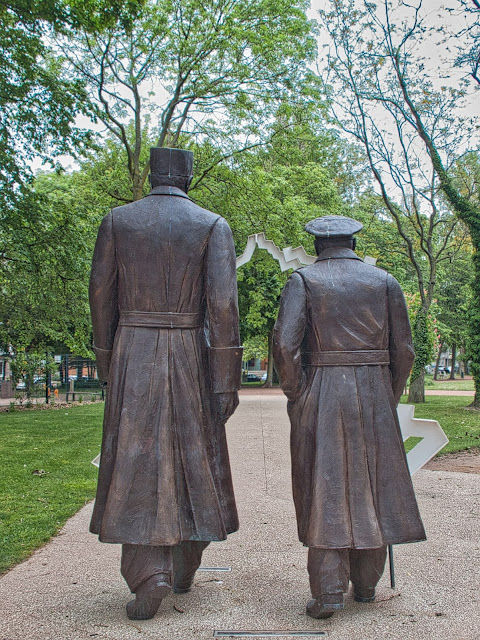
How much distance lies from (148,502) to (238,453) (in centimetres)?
794

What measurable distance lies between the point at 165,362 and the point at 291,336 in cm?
76

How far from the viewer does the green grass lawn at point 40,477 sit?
6.49 m

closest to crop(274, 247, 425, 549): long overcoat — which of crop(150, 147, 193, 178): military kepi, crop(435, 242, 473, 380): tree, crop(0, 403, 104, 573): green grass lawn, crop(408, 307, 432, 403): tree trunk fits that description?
crop(150, 147, 193, 178): military kepi

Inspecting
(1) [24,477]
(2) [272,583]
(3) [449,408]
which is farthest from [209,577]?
(3) [449,408]

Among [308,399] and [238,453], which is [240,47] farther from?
[308,399]

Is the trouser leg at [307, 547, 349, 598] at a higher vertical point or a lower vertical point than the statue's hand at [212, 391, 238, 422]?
lower

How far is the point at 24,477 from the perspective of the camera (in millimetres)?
9586

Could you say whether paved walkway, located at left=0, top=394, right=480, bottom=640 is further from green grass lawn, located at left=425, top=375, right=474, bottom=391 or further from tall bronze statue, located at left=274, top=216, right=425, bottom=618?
green grass lawn, located at left=425, top=375, right=474, bottom=391

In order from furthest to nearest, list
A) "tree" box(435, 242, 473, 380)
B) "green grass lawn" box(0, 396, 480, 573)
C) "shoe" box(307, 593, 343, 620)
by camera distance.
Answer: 1. "tree" box(435, 242, 473, 380)
2. "green grass lawn" box(0, 396, 480, 573)
3. "shoe" box(307, 593, 343, 620)

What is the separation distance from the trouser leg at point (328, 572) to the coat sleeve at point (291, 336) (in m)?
0.93

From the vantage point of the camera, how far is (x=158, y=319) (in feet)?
13.9

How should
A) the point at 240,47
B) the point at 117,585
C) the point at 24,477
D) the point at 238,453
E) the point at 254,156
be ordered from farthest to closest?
the point at 254,156 < the point at 240,47 < the point at 238,453 < the point at 24,477 < the point at 117,585

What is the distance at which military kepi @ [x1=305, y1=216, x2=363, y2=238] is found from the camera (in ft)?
14.9

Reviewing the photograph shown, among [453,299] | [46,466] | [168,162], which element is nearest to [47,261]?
[46,466]
